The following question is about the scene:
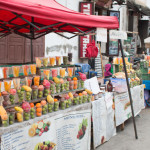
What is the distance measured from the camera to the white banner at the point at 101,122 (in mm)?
4660

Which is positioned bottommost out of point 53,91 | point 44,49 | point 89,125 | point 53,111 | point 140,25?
point 89,125

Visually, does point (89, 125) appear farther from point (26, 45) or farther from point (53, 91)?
point (26, 45)

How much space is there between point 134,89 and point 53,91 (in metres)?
2.97

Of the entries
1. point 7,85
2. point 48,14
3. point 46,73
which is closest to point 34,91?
point 7,85

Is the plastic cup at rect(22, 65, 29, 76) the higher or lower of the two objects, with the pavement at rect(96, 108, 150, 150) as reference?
higher

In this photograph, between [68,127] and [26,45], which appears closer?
[68,127]

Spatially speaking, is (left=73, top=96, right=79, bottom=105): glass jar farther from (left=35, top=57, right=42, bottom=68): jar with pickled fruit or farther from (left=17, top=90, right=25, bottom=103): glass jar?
(left=17, top=90, right=25, bottom=103): glass jar

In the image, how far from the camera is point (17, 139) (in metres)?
3.18

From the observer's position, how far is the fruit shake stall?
3273 millimetres

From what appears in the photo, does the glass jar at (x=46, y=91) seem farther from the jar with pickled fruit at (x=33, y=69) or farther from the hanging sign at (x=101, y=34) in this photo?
the hanging sign at (x=101, y=34)

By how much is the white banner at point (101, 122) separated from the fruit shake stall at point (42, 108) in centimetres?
21

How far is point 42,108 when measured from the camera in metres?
3.73

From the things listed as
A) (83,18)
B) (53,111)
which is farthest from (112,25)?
(53,111)

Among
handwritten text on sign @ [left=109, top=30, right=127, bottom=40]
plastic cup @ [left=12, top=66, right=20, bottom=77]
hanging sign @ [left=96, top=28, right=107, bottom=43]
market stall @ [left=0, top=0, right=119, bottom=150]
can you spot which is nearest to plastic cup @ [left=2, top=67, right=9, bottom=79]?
market stall @ [left=0, top=0, right=119, bottom=150]
